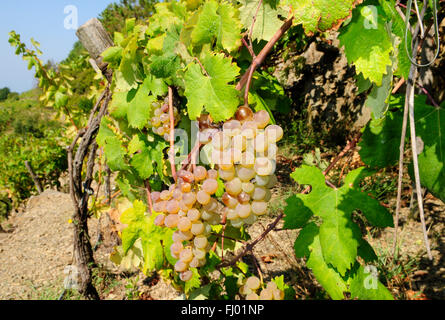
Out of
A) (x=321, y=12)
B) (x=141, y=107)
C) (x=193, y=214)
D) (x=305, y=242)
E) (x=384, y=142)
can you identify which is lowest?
(x=305, y=242)

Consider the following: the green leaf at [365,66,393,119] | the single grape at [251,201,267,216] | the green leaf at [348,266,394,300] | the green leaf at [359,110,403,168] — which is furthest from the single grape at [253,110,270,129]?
the green leaf at [348,266,394,300]

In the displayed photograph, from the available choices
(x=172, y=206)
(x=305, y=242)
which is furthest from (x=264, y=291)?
(x=172, y=206)

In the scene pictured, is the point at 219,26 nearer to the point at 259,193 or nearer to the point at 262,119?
the point at 262,119

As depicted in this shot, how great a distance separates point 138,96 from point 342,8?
92cm

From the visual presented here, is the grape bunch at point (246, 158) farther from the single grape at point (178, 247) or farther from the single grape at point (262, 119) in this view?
the single grape at point (178, 247)

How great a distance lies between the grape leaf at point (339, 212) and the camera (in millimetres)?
989

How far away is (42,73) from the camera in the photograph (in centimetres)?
235

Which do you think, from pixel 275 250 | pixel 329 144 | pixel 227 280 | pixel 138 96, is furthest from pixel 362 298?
pixel 329 144

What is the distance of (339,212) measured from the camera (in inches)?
41.9

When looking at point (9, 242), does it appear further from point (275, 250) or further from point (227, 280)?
point (227, 280)

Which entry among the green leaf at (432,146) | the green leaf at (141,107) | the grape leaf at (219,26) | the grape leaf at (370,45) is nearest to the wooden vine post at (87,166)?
the green leaf at (141,107)

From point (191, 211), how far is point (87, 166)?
1552 mm

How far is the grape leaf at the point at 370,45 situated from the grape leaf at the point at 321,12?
0.18 feet

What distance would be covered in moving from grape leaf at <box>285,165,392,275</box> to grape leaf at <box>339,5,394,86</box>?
44 centimetres
